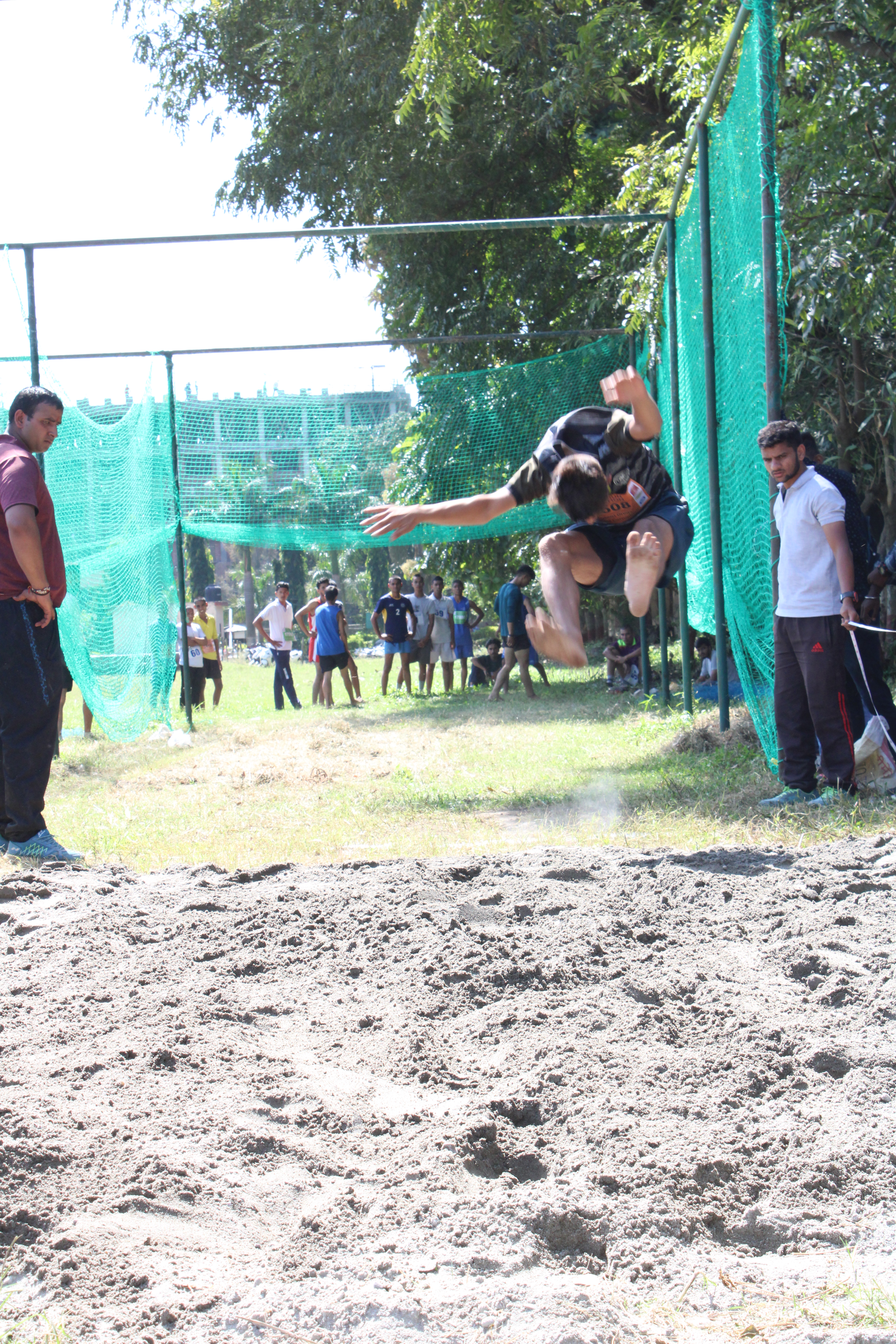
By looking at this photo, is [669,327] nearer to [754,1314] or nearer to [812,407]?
[812,407]

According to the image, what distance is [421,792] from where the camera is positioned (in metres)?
6.83

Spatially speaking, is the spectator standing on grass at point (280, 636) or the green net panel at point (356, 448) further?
the spectator standing on grass at point (280, 636)

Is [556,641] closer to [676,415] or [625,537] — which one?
[625,537]

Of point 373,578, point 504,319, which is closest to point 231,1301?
point 504,319

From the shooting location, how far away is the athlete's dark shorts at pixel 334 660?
1365 centimetres

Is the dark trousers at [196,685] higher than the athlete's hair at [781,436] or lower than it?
lower

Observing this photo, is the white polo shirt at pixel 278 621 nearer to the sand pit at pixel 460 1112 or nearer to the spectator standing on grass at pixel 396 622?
the spectator standing on grass at pixel 396 622

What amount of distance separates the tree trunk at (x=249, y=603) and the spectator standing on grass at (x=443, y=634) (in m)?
30.7

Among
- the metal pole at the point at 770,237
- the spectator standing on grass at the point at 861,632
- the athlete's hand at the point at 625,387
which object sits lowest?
the spectator standing on grass at the point at 861,632

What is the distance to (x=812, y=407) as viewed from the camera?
10812 mm

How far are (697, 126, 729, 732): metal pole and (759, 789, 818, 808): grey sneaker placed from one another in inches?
68.2

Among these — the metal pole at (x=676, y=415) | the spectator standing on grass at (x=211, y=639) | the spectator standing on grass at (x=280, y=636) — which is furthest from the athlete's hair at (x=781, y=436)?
the spectator standing on grass at (x=280, y=636)

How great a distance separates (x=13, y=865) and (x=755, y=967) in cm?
322

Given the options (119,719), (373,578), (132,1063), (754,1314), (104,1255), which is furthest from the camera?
(373,578)
